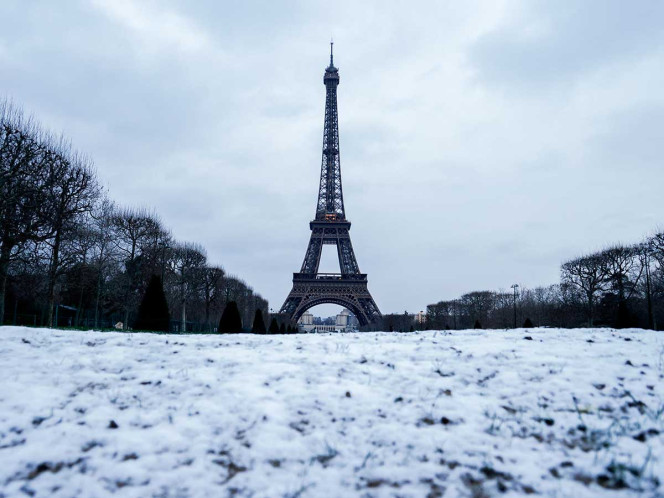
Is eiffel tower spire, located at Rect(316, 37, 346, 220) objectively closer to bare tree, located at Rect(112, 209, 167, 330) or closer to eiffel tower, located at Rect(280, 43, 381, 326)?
eiffel tower, located at Rect(280, 43, 381, 326)

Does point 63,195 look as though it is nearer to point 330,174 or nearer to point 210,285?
point 210,285

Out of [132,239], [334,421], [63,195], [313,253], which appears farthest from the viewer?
[313,253]

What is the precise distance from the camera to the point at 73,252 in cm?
2512

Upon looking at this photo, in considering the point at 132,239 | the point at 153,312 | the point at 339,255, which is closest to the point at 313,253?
the point at 339,255

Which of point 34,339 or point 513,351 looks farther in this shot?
point 34,339

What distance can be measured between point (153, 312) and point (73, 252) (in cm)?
713

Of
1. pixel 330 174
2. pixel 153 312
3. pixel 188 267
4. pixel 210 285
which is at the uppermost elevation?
pixel 330 174

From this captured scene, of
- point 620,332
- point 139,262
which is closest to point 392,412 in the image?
point 620,332

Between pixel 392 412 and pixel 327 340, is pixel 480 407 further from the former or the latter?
pixel 327 340

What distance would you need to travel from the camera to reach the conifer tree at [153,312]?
73.4 feet

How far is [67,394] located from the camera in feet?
16.9

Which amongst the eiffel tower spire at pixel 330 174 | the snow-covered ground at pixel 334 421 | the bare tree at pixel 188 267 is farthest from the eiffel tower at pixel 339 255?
the snow-covered ground at pixel 334 421

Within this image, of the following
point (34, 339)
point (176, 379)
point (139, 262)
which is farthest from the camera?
point (139, 262)

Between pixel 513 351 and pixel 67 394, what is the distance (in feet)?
21.0
